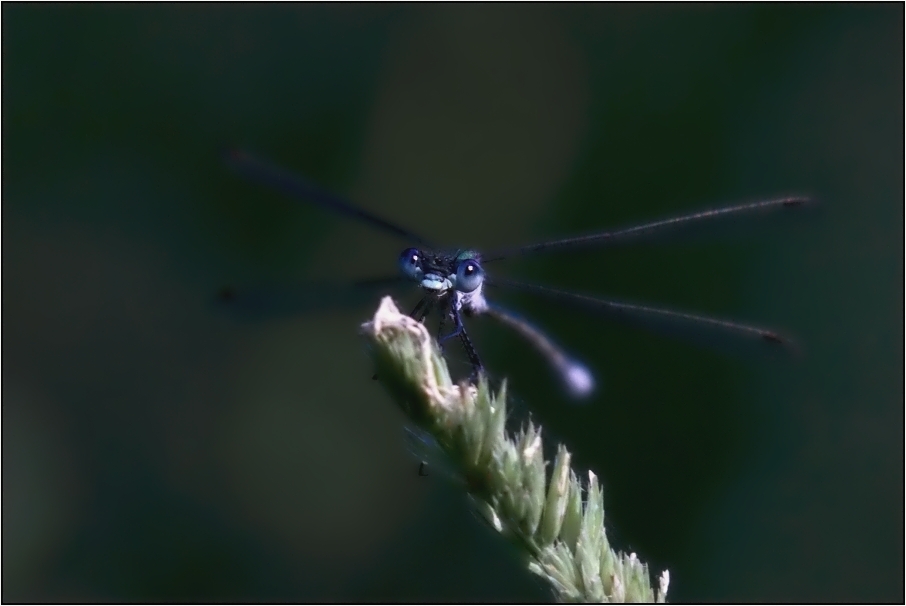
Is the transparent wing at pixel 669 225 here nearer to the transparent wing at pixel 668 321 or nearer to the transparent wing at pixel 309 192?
the transparent wing at pixel 668 321

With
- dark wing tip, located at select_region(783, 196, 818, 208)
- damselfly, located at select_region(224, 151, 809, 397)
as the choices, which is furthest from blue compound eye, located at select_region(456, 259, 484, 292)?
dark wing tip, located at select_region(783, 196, 818, 208)

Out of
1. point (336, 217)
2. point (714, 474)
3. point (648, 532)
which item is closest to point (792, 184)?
point (714, 474)

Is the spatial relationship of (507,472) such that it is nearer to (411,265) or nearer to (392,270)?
(411,265)

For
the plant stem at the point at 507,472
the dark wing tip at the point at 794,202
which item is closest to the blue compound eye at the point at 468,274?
the dark wing tip at the point at 794,202

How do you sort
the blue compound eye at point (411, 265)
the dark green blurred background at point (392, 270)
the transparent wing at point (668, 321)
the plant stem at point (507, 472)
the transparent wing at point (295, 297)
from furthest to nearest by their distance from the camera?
the dark green blurred background at point (392, 270), the transparent wing at point (295, 297), the blue compound eye at point (411, 265), the transparent wing at point (668, 321), the plant stem at point (507, 472)

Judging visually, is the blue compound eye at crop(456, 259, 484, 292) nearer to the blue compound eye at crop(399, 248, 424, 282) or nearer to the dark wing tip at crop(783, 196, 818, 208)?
the blue compound eye at crop(399, 248, 424, 282)

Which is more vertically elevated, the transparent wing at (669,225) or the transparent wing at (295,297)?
the transparent wing at (669,225)
